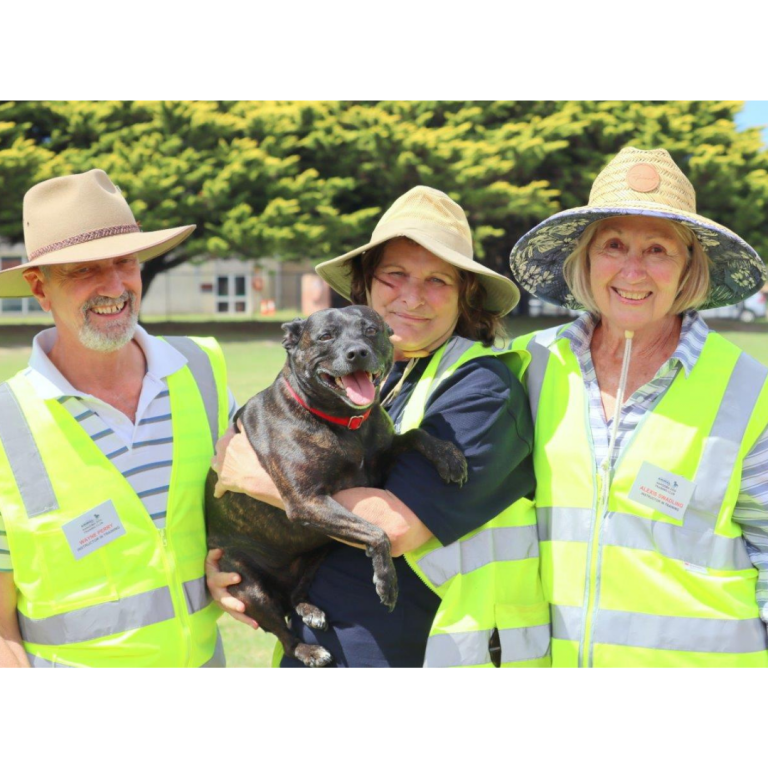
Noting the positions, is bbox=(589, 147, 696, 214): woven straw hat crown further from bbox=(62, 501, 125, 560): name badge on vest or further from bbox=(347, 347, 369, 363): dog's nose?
bbox=(62, 501, 125, 560): name badge on vest

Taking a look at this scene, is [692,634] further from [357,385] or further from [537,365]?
[357,385]

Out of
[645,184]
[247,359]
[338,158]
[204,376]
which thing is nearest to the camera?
[645,184]

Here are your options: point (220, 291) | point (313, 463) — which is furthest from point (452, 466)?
point (220, 291)

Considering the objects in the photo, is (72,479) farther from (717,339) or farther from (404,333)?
(717,339)

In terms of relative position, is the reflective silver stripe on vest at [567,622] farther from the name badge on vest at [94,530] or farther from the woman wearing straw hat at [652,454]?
the name badge on vest at [94,530]

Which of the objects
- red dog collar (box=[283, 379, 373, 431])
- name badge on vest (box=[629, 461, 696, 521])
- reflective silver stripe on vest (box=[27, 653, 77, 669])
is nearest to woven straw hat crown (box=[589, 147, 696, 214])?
name badge on vest (box=[629, 461, 696, 521])

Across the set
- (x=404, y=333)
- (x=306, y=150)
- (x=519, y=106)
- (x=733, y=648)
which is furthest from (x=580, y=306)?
(x=519, y=106)

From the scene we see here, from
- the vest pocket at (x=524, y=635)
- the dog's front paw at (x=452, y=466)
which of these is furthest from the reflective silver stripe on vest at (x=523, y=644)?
the dog's front paw at (x=452, y=466)

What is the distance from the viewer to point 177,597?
2.84 meters

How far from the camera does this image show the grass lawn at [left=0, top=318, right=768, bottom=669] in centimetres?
483

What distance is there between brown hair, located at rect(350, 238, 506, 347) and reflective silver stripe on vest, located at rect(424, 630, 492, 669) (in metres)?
1.07

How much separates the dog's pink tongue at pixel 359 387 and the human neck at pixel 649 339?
890 millimetres

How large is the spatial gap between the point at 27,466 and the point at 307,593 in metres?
1.10

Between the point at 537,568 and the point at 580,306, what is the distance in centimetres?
108
